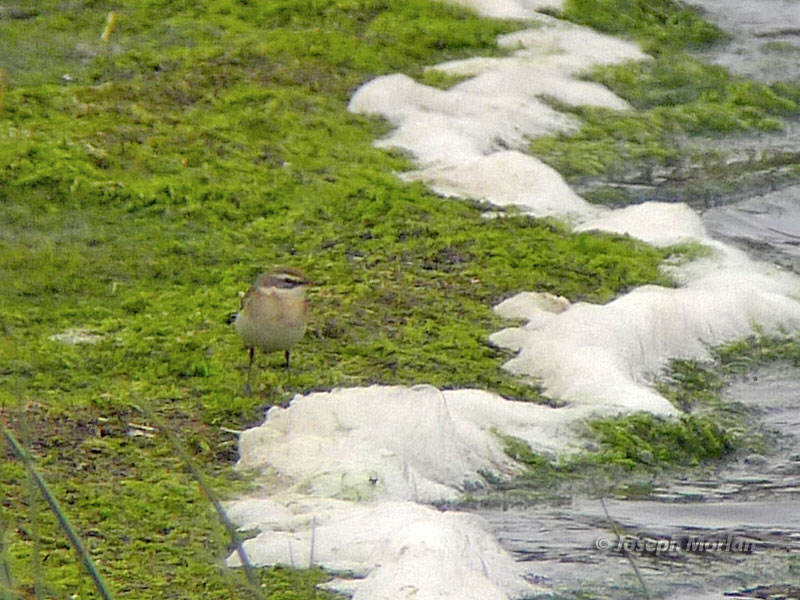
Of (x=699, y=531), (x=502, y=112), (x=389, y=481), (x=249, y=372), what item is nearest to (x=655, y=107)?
(x=502, y=112)

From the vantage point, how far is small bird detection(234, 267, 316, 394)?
17.9 ft

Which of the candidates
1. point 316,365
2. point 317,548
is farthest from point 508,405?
point 317,548

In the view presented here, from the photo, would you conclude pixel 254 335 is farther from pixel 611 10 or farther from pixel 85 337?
pixel 611 10

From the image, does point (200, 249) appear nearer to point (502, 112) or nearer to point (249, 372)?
point (249, 372)

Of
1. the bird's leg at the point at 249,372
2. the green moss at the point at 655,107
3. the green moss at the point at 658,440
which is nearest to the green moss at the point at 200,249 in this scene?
the bird's leg at the point at 249,372

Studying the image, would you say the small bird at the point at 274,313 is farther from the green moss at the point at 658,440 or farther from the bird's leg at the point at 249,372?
the green moss at the point at 658,440

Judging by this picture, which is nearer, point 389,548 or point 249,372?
point 389,548

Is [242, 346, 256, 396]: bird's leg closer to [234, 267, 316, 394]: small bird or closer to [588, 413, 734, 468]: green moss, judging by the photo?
[234, 267, 316, 394]: small bird

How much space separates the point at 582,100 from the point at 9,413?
4893mm

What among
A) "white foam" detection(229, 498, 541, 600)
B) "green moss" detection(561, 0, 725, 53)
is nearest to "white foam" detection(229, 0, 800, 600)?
"white foam" detection(229, 498, 541, 600)

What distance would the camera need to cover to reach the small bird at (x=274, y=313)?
5.46 m

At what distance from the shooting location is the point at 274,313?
17.8 feet

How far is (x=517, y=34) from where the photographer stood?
9.96 m

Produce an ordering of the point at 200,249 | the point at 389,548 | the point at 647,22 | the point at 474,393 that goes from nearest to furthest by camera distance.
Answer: the point at 389,548
the point at 474,393
the point at 200,249
the point at 647,22
